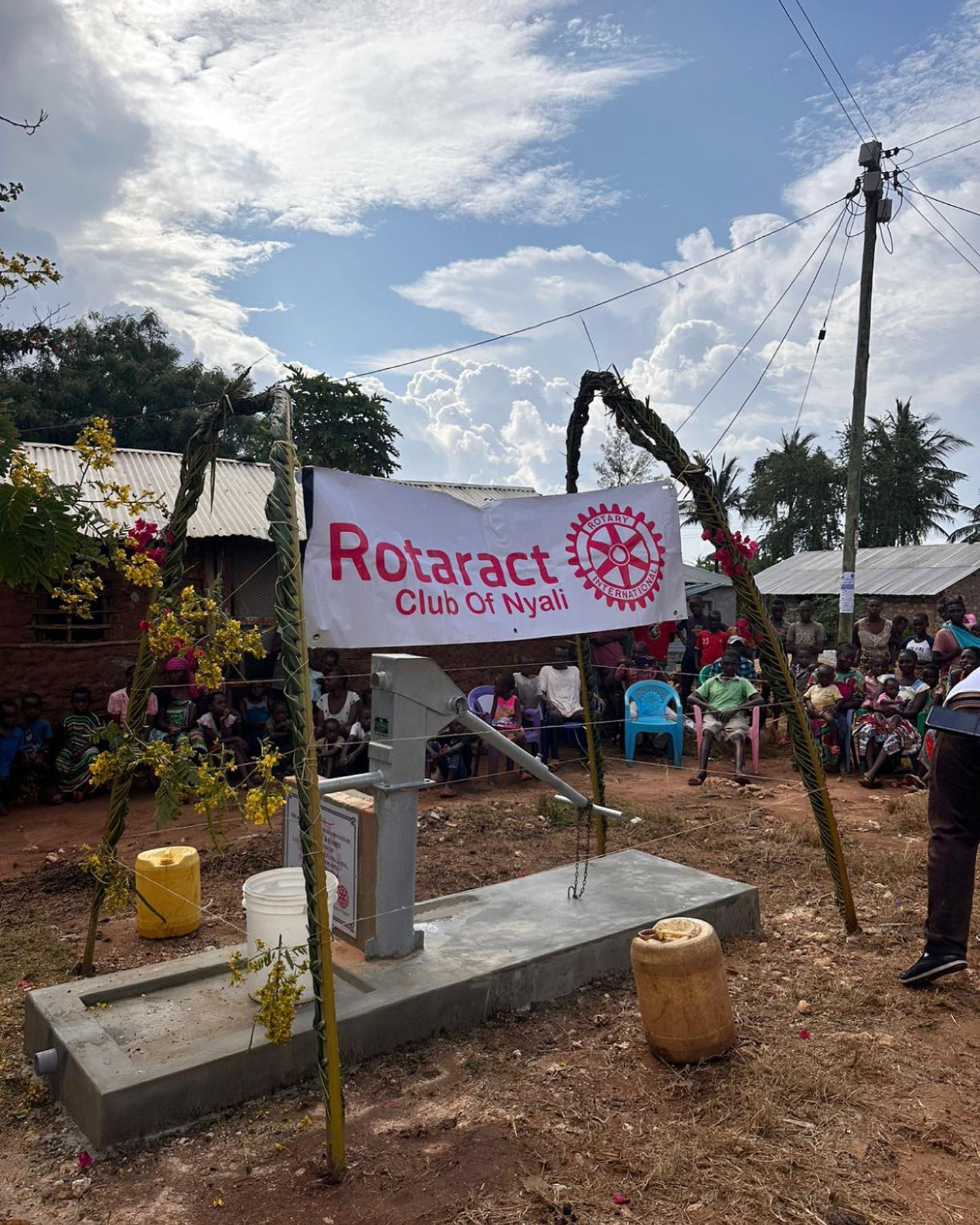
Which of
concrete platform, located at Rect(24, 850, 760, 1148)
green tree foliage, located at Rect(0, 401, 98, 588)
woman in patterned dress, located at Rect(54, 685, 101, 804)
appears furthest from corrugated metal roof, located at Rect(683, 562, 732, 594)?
green tree foliage, located at Rect(0, 401, 98, 588)

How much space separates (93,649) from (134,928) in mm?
4485

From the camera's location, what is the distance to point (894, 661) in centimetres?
1269

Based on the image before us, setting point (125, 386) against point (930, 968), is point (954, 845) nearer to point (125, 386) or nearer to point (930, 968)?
point (930, 968)

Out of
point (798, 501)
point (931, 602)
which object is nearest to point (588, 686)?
point (931, 602)

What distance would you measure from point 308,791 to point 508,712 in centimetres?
710

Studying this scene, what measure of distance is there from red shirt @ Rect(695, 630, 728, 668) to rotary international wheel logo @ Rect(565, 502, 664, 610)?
21.6ft

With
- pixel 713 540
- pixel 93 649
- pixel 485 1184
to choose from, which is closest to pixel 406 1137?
pixel 485 1184

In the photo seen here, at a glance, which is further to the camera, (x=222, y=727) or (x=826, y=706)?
(x=826, y=706)

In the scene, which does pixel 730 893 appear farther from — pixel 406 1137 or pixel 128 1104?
pixel 128 1104

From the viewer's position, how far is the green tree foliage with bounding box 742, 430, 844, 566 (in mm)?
32188

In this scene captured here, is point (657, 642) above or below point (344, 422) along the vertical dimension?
below

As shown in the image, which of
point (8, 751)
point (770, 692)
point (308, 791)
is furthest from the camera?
point (770, 692)

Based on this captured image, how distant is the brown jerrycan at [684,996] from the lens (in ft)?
A: 11.6

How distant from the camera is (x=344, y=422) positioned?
2200 cm
